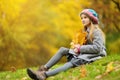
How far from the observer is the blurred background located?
62.0ft

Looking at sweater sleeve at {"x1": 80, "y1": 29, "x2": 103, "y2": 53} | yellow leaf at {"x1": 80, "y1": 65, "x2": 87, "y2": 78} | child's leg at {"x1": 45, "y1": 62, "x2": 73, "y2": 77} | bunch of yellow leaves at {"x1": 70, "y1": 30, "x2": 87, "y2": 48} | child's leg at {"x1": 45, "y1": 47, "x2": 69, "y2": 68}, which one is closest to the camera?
yellow leaf at {"x1": 80, "y1": 65, "x2": 87, "y2": 78}

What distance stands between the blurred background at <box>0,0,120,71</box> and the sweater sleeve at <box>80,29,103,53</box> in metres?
11.3

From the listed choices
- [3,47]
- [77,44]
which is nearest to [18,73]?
[77,44]

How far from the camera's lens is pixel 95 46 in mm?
7234

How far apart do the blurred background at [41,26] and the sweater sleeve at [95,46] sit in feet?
37.0

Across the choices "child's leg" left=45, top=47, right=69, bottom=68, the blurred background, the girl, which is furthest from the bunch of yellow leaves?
the blurred background

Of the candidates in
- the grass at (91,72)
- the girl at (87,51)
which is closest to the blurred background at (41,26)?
the grass at (91,72)

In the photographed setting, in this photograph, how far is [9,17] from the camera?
19.1 m

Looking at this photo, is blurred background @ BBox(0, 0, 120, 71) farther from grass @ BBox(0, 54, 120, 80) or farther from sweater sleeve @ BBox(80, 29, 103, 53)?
sweater sleeve @ BBox(80, 29, 103, 53)

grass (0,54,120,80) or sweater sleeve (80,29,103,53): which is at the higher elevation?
sweater sleeve (80,29,103,53)

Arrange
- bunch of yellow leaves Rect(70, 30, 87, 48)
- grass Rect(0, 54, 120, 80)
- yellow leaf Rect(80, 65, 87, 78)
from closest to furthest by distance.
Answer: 1. grass Rect(0, 54, 120, 80)
2. yellow leaf Rect(80, 65, 87, 78)
3. bunch of yellow leaves Rect(70, 30, 87, 48)

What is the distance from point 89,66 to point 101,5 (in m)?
12.1

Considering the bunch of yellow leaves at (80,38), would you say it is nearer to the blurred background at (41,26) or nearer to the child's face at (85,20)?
the child's face at (85,20)

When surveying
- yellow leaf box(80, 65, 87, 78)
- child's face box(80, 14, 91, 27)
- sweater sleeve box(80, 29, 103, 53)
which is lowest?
yellow leaf box(80, 65, 87, 78)
